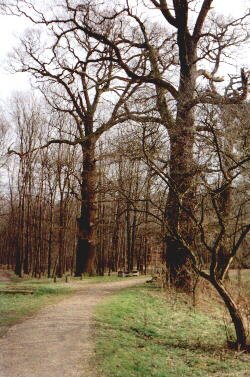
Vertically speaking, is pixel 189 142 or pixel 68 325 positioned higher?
pixel 189 142

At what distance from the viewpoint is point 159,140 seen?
13.5 metres

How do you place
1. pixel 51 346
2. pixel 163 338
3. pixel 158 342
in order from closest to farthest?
1. pixel 51 346
2. pixel 158 342
3. pixel 163 338

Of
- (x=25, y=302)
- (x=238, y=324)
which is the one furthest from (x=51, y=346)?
(x=25, y=302)

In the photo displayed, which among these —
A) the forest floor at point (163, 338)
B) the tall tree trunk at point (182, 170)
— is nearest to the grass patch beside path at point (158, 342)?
the forest floor at point (163, 338)

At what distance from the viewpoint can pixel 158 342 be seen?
974 centimetres

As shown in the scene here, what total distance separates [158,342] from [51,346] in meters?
2.48

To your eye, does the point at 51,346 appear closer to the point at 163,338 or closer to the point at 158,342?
the point at 158,342

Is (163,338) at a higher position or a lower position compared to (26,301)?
lower

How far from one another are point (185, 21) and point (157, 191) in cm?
737

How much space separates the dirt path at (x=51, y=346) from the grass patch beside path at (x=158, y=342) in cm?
31

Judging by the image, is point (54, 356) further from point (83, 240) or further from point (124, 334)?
point (83, 240)

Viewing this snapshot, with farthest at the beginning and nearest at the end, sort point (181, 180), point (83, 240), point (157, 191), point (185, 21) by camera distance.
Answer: point (83, 240), point (185, 21), point (157, 191), point (181, 180)

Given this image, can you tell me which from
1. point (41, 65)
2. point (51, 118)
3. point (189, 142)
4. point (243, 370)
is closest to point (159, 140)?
point (189, 142)

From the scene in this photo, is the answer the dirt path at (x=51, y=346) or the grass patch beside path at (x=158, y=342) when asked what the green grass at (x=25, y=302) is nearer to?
the dirt path at (x=51, y=346)
